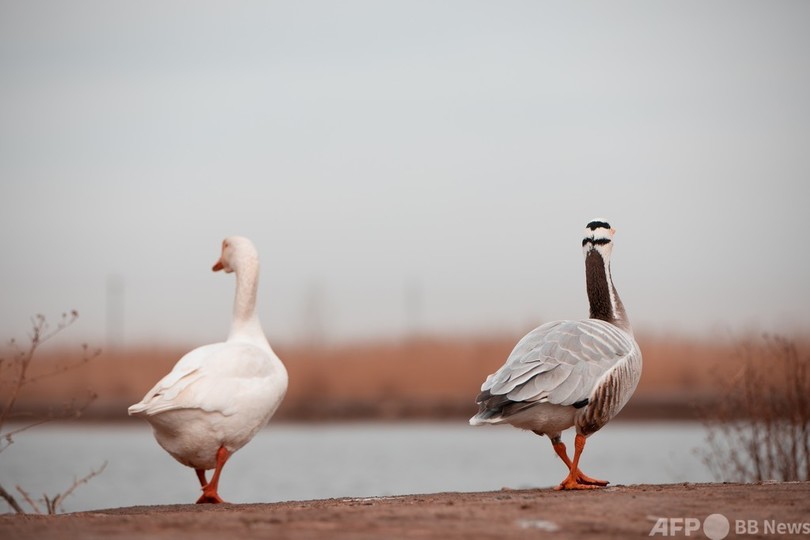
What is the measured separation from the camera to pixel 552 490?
761 centimetres

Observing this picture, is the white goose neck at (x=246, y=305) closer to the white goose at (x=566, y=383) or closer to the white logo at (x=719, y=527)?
the white goose at (x=566, y=383)

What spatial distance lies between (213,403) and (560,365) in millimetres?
2723

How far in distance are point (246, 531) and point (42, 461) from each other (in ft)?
54.2

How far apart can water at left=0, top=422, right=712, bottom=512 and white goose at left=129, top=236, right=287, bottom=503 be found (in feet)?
16.2

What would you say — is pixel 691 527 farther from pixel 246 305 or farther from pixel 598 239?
pixel 246 305

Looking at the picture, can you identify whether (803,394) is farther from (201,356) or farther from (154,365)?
(154,365)

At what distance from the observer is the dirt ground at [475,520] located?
5309mm

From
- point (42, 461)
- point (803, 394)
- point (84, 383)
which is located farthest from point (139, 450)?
point (803, 394)

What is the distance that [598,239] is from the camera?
896cm

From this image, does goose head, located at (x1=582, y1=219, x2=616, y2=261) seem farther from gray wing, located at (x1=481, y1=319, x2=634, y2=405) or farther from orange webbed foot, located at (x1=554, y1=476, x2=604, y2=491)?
orange webbed foot, located at (x1=554, y1=476, x2=604, y2=491)

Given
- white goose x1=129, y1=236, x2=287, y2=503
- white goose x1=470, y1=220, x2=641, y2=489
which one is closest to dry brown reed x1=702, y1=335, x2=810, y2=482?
white goose x1=470, y1=220, x2=641, y2=489

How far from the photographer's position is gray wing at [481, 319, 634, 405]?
7.35 meters

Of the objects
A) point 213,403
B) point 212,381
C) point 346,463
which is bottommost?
point 346,463

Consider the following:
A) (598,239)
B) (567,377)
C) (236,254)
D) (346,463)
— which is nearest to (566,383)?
(567,377)
